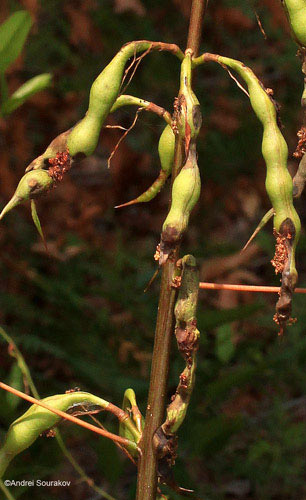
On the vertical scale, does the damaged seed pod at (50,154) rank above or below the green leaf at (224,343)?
below

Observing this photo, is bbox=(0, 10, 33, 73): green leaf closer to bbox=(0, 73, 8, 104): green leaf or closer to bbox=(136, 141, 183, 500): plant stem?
bbox=(0, 73, 8, 104): green leaf

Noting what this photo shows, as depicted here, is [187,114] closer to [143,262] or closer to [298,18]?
[298,18]

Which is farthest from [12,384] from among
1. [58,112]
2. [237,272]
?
[58,112]

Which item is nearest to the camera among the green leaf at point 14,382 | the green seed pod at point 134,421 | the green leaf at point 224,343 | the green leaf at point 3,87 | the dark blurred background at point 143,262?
the green seed pod at point 134,421

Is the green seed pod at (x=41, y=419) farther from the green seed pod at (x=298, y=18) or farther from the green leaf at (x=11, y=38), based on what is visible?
the green leaf at (x=11, y=38)

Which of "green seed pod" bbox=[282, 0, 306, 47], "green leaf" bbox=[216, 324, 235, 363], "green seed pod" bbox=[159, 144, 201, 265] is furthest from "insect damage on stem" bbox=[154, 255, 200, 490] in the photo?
"green leaf" bbox=[216, 324, 235, 363]

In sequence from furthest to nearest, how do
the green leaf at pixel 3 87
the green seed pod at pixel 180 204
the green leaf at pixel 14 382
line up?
the green leaf at pixel 3 87
the green leaf at pixel 14 382
the green seed pod at pixel 180 204

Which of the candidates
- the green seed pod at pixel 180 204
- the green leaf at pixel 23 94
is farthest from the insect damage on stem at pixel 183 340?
the green leaf at pixel 23 94
